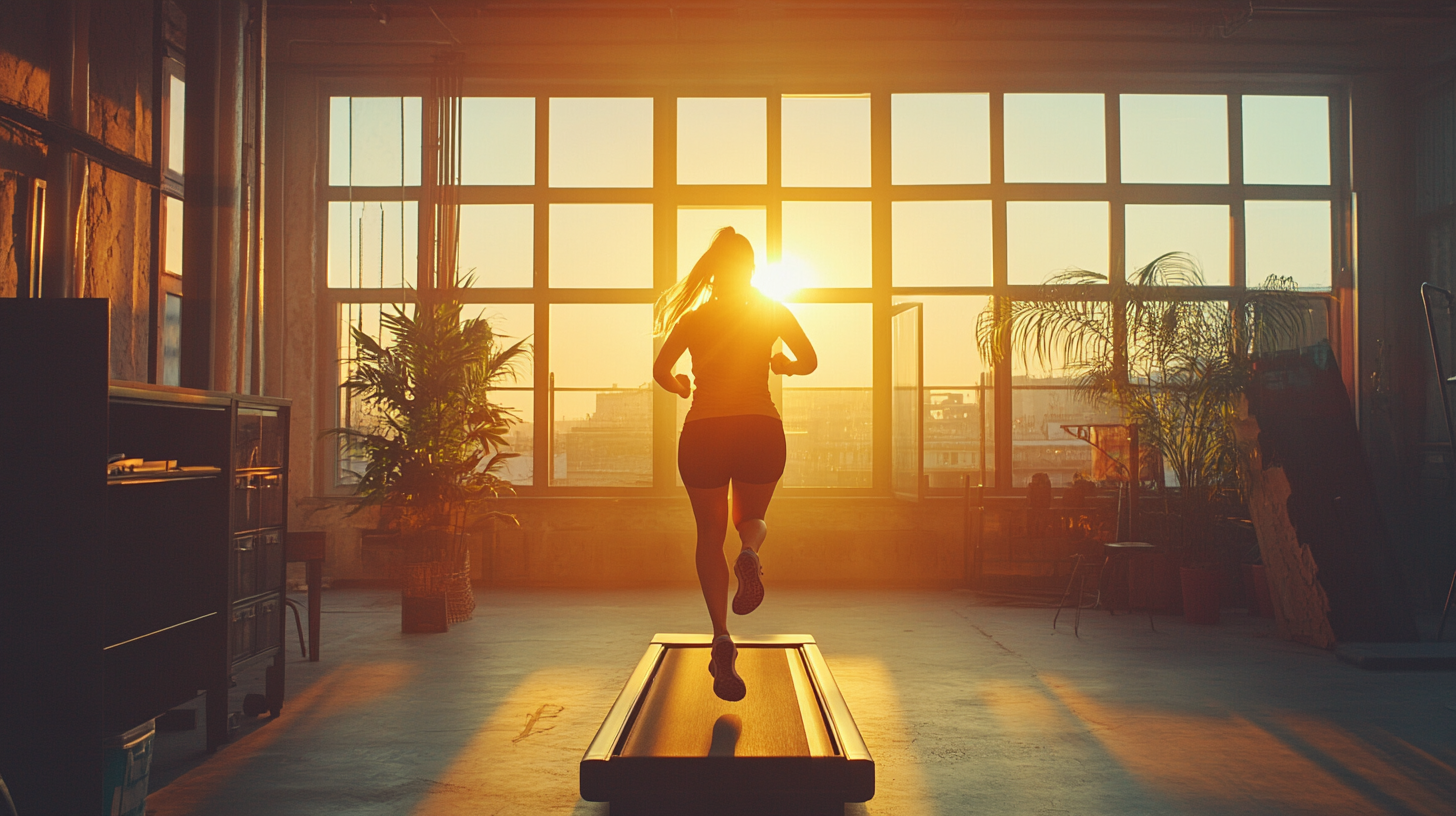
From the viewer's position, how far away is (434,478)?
6438 millimetres

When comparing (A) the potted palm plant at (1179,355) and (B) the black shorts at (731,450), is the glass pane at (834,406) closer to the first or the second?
(A) the potted palm plant at (1179,355)

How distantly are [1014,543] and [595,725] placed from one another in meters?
5.07

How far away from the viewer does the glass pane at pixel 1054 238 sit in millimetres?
8898

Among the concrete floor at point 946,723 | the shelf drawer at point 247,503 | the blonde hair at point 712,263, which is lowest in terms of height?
the concrete floor at point 946,723

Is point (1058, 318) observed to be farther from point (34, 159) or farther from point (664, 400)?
point (34, 159)

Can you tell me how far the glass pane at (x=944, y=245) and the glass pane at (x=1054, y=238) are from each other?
252 millimetres

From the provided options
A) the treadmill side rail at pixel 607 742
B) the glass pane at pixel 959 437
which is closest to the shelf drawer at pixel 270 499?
the treadmill side rail at pixel 607 742

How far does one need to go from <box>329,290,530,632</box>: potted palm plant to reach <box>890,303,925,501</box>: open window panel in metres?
3.33

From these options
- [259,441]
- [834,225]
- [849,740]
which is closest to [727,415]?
[849,740]

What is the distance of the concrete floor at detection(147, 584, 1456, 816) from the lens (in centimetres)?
305

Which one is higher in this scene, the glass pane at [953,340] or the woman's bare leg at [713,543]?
the glass pane at [953,340]

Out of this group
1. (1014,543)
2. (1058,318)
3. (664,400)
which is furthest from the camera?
(664,400)

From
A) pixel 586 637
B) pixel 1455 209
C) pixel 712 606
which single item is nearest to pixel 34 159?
pixel 586 637

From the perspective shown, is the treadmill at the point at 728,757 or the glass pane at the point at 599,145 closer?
Result: the treadmill at the point at 728,757
